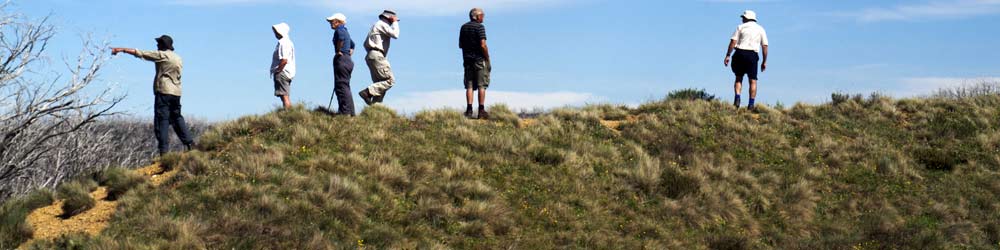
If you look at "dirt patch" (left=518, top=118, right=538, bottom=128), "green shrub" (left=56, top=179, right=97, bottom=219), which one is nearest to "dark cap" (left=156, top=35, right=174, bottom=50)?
"green shrub" (left=56, top=179, right=97, bottom=219)

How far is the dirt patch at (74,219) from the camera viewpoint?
11727 millimetres

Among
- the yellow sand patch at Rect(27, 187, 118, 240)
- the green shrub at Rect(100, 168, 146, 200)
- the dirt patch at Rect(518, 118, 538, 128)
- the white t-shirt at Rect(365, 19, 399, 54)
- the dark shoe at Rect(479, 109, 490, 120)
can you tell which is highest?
the white t-shirt at Rect(365, 19, 399, 54)

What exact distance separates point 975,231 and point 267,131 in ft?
37.7

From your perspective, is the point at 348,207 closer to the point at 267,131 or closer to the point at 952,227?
the point at 267,131

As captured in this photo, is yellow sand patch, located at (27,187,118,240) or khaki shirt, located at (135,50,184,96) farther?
khaki shirt, located at (135,50,184,96)

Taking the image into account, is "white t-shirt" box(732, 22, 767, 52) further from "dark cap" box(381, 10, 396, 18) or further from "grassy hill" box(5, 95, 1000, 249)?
"dark cap" box(381, 10, 396, 18)

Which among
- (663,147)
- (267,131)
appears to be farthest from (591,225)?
(267,131)

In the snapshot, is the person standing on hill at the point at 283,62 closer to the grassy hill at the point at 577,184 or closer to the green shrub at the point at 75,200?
the grassy hill at the point at 577,184

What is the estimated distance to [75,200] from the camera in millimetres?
12516

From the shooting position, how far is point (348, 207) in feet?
40.4

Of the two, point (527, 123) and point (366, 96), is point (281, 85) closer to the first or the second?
point (366, 96)

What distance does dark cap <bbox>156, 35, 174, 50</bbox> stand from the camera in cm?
1454

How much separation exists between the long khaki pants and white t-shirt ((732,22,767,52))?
23.8ft

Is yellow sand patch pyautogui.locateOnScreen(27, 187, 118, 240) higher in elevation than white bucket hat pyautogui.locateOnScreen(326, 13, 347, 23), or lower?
lower
